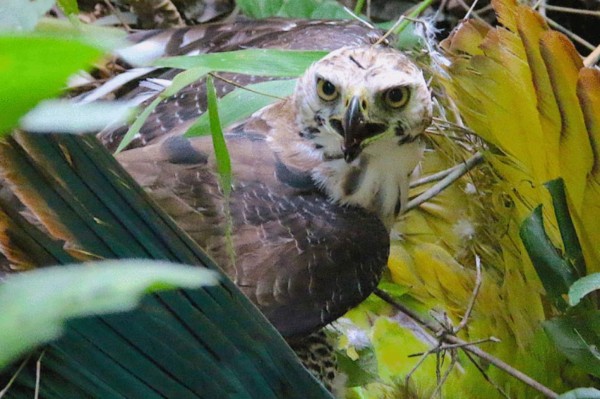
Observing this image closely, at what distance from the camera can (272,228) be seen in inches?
41.9

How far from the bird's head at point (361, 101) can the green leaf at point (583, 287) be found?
35 centimetres

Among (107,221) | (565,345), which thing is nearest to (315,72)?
(565,345)

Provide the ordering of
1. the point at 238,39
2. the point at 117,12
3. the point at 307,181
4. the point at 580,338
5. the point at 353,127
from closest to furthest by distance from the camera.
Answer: the point at 580,338 < the point at 353,127 < the point at 307,181 < the point at 238,39 < the point at 117,12

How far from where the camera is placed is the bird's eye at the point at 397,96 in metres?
1.09

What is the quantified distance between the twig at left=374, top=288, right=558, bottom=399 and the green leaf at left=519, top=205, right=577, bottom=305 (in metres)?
0.12

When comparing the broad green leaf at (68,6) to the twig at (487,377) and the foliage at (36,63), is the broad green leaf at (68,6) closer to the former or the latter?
the twig at (487,377)

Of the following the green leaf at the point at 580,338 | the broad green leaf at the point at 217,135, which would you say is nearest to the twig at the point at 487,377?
the green leaf at the point at 580,338

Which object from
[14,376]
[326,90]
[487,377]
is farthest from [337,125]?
[14,376]

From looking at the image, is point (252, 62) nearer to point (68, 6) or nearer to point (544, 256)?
point (68, 6)

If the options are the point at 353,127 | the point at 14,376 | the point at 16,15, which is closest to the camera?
the point at 16,15

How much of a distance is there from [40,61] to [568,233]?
920 mm

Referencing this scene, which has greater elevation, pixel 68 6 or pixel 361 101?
pixel 68 6

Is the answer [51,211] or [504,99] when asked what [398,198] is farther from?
[51,211]

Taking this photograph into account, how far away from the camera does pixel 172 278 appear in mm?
161
